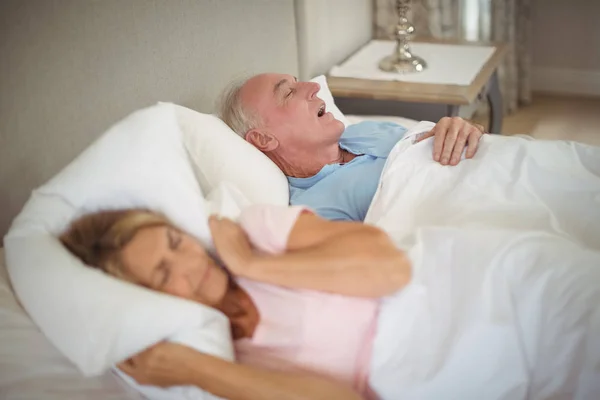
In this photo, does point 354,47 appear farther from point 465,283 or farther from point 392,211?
point 465,283

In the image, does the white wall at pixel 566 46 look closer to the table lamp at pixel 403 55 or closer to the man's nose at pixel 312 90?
the table lamp at pixel 403 55

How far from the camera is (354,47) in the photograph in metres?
2.62

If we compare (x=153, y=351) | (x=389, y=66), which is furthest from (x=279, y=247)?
(x=389, y=66)

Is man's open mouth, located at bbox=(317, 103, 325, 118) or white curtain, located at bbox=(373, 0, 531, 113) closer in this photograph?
man's open mouth, located at bbox=(317, 103, 325, 118)

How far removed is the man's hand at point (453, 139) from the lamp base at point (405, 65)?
86 cm

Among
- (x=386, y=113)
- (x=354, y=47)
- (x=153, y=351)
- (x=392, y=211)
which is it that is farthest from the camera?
(x=354, y=47)

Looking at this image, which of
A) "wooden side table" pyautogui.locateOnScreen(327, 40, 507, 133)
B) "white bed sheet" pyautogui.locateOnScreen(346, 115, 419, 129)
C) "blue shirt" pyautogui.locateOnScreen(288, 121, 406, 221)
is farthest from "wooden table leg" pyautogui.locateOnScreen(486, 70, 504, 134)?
"blue shirt" pyautogui.locateOnScreen(288, 121, 406, 221)

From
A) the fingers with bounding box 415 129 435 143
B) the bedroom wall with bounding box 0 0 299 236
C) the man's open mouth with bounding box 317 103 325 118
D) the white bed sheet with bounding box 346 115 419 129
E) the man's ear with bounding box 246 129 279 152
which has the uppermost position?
the bedroom wall with bounding box 0 0 299 236

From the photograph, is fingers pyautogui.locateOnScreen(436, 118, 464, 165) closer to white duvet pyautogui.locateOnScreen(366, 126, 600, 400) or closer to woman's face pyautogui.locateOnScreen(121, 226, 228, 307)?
white duvet pyautogui.locateOnScreen(366, 126, 600, 400)

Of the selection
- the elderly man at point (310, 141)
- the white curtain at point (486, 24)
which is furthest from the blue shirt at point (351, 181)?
the white curtain at point (486, 24)

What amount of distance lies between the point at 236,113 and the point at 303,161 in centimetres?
19

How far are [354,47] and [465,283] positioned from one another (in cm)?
185

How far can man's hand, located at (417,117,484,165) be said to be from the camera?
4.37 feet

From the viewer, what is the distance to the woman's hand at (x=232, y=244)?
873 millimetres
